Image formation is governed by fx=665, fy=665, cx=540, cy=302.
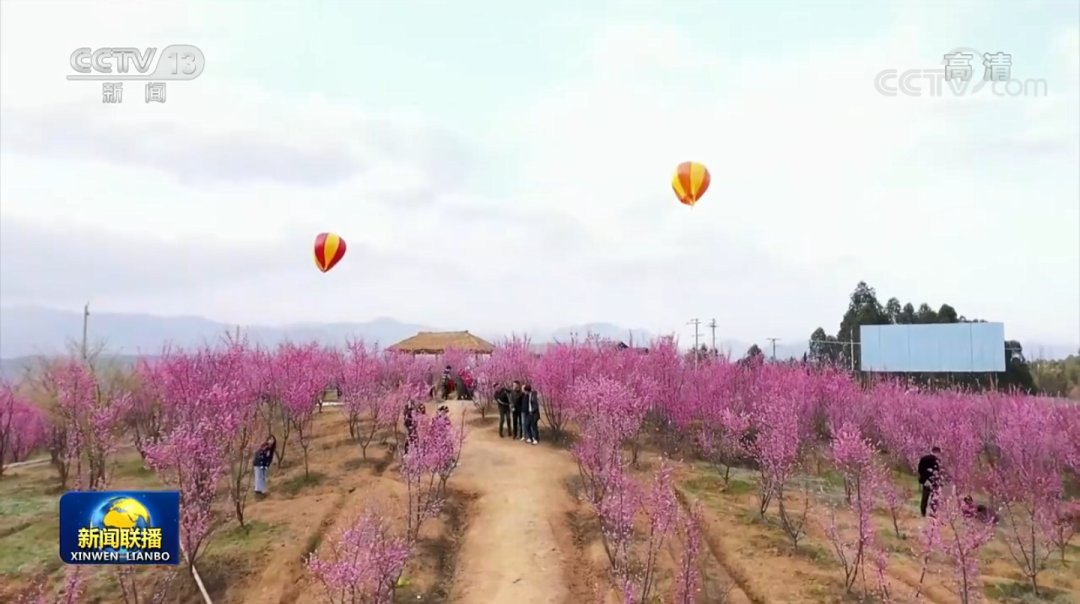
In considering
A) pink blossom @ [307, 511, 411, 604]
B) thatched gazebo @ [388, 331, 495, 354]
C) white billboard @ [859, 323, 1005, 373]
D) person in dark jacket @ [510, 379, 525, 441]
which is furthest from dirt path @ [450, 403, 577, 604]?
thatched gazebo @ [388, 331, 495, 354]

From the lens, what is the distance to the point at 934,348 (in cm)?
4188

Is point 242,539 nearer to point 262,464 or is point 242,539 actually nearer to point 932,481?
point 262,464

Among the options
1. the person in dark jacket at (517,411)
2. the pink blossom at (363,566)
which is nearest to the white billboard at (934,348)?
the person in dark jacket at (517,411)

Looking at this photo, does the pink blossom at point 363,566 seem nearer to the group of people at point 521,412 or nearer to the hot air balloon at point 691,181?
the group of people at point 521,412

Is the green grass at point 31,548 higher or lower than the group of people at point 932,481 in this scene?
lower

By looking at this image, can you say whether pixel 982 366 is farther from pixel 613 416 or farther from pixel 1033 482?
pixel 613 416

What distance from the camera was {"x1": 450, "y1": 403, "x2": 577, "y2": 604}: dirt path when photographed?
435 inches

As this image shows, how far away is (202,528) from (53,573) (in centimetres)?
368

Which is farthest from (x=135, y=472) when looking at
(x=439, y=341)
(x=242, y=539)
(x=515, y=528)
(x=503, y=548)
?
(x=439, y=341)

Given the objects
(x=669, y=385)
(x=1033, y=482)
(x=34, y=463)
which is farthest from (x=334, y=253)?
(x=1033, y=482)

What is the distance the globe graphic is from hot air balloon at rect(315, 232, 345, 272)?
745 inches

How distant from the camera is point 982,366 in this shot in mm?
40469

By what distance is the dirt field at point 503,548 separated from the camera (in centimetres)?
1103

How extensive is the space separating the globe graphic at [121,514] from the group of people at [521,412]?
10.8 m
